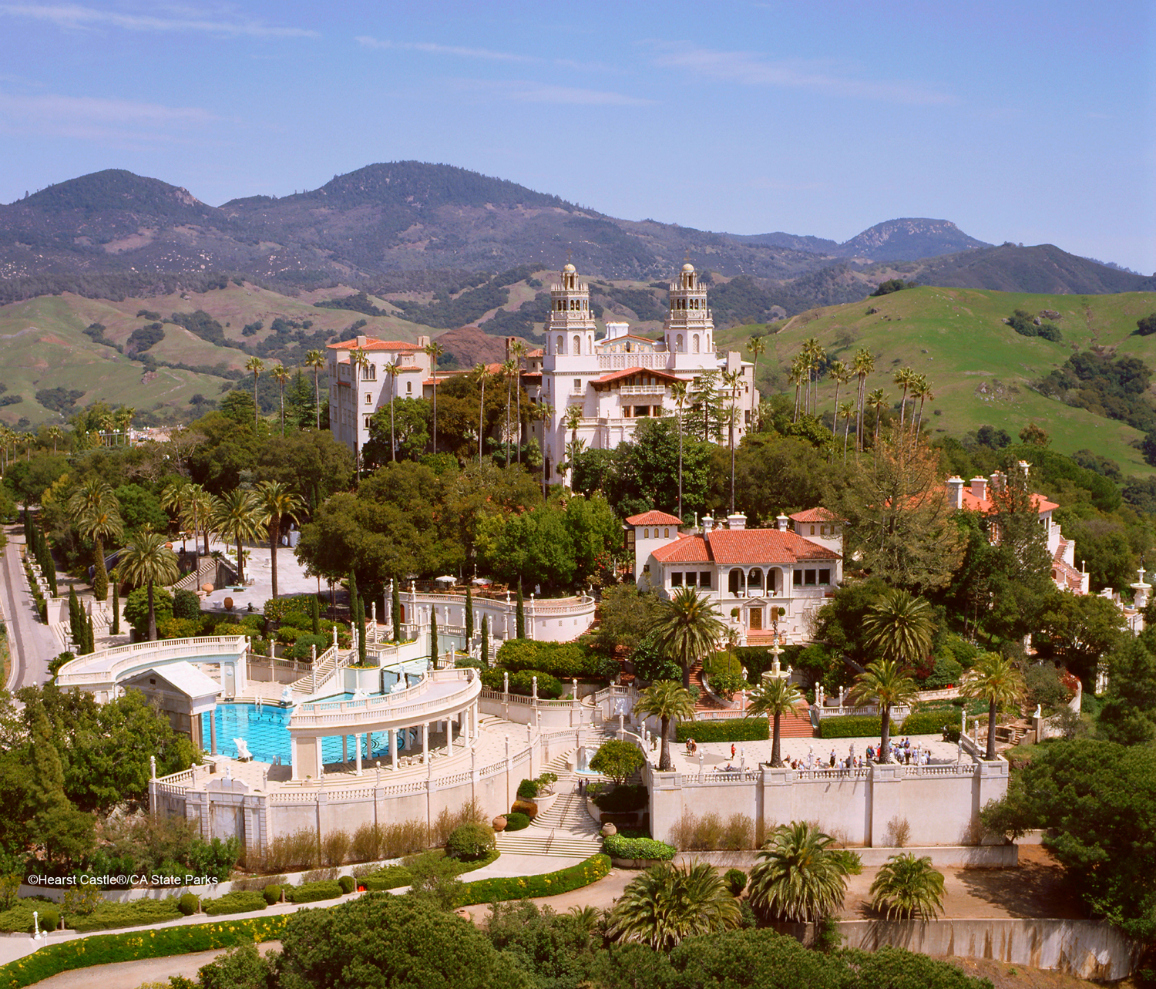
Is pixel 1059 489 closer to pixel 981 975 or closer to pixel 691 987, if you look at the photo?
pixel 981 975

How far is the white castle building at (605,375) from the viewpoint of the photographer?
312 feet

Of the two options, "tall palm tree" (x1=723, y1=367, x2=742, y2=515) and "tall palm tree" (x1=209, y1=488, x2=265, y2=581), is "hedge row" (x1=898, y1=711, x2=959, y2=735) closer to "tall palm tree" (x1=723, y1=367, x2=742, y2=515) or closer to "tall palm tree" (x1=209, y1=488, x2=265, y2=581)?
"tall palm tree" (x1=723, y1=367, x2=742, y2=515)

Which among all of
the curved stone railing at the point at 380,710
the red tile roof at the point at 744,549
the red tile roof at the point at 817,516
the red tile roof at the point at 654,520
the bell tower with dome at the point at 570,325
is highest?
the bell tower with dome at the point at 570,325

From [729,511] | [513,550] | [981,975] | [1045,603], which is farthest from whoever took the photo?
[729,511]

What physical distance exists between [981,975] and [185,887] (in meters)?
30.8

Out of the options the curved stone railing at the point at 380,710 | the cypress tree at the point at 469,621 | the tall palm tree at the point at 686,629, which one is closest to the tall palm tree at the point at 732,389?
the cypress tree at the point at 469,621

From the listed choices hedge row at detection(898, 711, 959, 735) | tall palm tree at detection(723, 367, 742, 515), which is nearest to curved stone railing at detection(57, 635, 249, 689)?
tall palm tree at detection(723, 367, 742, 515)

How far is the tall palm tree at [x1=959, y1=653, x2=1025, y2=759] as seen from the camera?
55.6 meters

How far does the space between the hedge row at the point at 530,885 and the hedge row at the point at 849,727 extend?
1430cm

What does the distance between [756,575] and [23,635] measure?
47.4 meters

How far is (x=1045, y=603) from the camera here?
7181cm

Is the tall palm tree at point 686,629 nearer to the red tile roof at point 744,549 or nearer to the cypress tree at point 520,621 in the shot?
the red tile roof at point 744,549

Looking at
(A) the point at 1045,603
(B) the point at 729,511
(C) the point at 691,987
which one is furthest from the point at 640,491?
(C) the point at 691,987

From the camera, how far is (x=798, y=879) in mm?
48062
